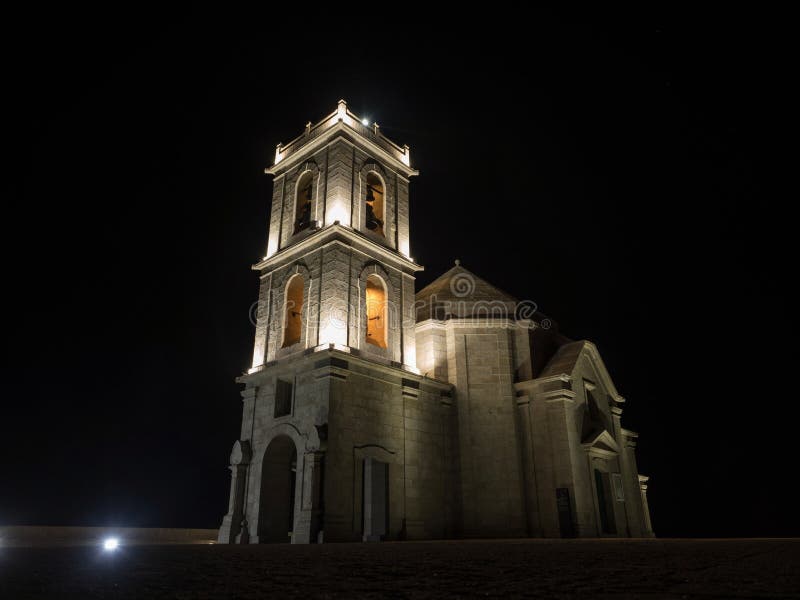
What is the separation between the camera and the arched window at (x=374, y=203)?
25.1 metres

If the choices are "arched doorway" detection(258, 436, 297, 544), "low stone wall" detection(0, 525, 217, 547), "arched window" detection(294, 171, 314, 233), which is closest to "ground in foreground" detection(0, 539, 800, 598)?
"arched doorway" detection(258, 436, 297, 544)

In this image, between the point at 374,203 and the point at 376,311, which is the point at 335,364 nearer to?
the point at 376,311

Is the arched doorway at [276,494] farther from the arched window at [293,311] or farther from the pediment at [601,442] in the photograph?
the pediment at [601,442]

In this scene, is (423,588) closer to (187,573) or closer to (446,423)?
(187,573)

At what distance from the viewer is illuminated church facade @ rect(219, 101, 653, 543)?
61.7 ft

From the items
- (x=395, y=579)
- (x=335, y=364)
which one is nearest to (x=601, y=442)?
(x=335, y=364)

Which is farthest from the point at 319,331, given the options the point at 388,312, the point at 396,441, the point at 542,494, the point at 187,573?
the point at 187,573

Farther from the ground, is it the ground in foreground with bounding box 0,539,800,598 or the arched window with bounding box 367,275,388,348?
the arched window with bounding box 367,275,388,348

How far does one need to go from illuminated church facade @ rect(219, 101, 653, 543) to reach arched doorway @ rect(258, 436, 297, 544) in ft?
0.21

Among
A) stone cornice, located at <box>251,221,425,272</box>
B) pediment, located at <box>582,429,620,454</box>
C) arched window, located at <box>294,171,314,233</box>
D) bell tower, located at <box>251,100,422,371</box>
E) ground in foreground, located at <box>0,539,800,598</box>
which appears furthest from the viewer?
arched window, located at <box>294,171,314,233</box>

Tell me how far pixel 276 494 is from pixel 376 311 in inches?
336

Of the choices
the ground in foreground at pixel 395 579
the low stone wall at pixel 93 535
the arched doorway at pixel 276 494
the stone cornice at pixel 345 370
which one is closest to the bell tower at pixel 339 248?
the stone cornice at pixel 345 370

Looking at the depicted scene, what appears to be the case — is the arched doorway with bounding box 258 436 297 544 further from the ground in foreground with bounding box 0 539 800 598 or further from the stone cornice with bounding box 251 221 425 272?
the ground in foreground with bounding box 0 539 800 598

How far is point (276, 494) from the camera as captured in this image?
64.4 feet
